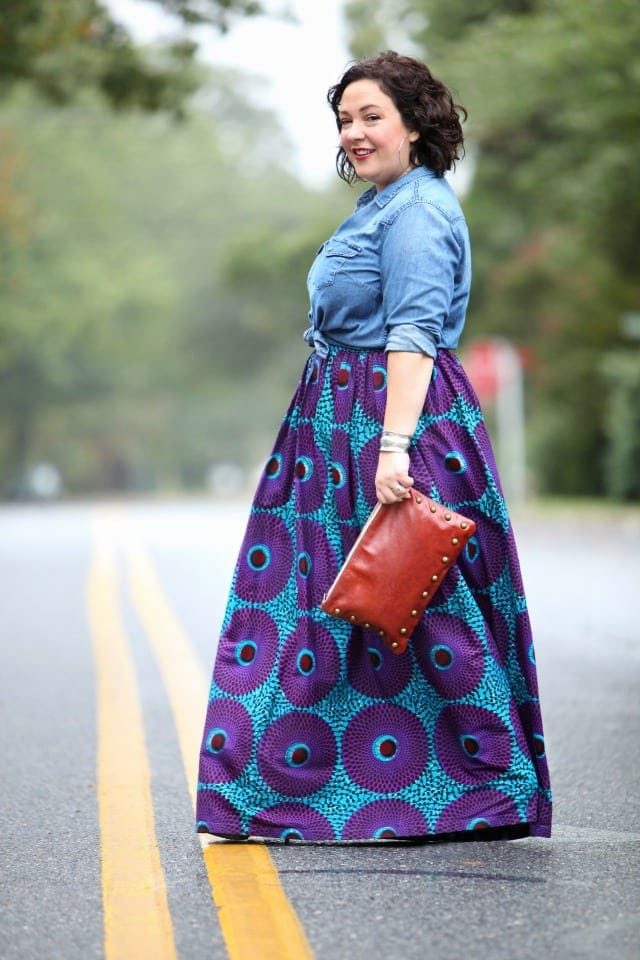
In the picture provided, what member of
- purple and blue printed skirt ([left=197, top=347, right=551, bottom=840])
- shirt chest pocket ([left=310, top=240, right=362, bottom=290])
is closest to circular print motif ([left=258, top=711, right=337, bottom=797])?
purple and blue printed skirt ([left=197, top=347, right=551, bottom=840])

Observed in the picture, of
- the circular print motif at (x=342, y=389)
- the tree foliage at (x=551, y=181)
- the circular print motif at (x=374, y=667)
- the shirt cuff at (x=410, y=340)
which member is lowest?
the circular print motif at (x=374, y=667)

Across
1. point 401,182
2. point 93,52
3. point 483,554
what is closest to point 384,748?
point 483,554

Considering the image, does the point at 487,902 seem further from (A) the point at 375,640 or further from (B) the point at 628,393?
(B) the point at 628,393

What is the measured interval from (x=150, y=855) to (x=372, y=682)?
68 centimetres

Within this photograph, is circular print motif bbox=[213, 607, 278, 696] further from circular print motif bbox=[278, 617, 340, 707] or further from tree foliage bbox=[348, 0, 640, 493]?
tree foliage bbox=[348, 0, 640, 493]

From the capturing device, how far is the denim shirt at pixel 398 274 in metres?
4.08

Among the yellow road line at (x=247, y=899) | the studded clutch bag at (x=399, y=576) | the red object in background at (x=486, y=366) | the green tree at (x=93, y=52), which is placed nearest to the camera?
the yellow road line at (x=247, y=899)

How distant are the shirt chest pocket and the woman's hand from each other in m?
0.48

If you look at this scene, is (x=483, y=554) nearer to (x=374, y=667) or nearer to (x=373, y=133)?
(x=374, y=667)

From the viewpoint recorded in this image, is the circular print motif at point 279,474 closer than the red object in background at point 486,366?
Yes

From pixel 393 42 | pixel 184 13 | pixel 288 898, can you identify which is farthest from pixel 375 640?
pixel 393 42

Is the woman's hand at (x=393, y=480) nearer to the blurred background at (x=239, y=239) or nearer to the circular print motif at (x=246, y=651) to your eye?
the circular print motif at (x=246, y=651)

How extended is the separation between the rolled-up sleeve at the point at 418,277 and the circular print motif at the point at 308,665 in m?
0.72

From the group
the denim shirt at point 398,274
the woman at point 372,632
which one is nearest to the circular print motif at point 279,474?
the woman at point 372,632
